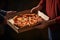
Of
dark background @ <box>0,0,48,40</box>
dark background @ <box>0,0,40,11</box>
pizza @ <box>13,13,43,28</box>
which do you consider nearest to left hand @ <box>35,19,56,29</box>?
pizza @ <box>13,13,43,28</box>

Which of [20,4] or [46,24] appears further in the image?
[20,4]

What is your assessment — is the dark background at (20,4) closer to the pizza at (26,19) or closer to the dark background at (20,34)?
the dark background at (20,34)

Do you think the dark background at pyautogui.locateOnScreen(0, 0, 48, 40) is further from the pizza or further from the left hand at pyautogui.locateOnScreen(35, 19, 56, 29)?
Result: the left hand at pyautogui.locateOnScreen(35, 19, 56, 29)

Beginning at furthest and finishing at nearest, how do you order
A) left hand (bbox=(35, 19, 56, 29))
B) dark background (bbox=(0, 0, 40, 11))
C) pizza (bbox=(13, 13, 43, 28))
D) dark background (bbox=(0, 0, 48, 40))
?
dark background (bbox=(0, 0, 40, 11))
dark background (bbox=(0, 0, 48, 40))
pizza (bbox=(13, 13, 43, 28))
left hand (bbox=(35, 19, 56, 29))

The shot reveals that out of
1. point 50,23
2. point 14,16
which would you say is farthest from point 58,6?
point 14,16

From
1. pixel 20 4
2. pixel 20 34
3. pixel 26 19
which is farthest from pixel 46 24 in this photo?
pixel 20 4

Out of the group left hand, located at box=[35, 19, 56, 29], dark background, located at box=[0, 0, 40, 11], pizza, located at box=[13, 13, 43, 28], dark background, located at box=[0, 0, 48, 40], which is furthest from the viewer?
dark background, located at box=[0, 0, 40, 11]

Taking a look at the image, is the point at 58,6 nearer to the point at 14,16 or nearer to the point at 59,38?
the point at 59,38

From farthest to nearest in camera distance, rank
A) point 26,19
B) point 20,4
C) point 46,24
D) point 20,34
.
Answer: point 20,4 < point 20,34 < point 26,19 < point 46,24

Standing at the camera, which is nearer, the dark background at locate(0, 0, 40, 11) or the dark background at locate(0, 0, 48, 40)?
the dark background at locate(0, 0, 48, 40)

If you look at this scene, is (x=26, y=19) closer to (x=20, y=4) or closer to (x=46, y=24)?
(x=46, y=24)

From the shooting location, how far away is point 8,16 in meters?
1.66

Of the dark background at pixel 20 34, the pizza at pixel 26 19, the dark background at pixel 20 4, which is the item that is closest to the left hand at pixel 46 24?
the pizza at pixel 26 19

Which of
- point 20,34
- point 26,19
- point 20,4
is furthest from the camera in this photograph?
point 20,4
